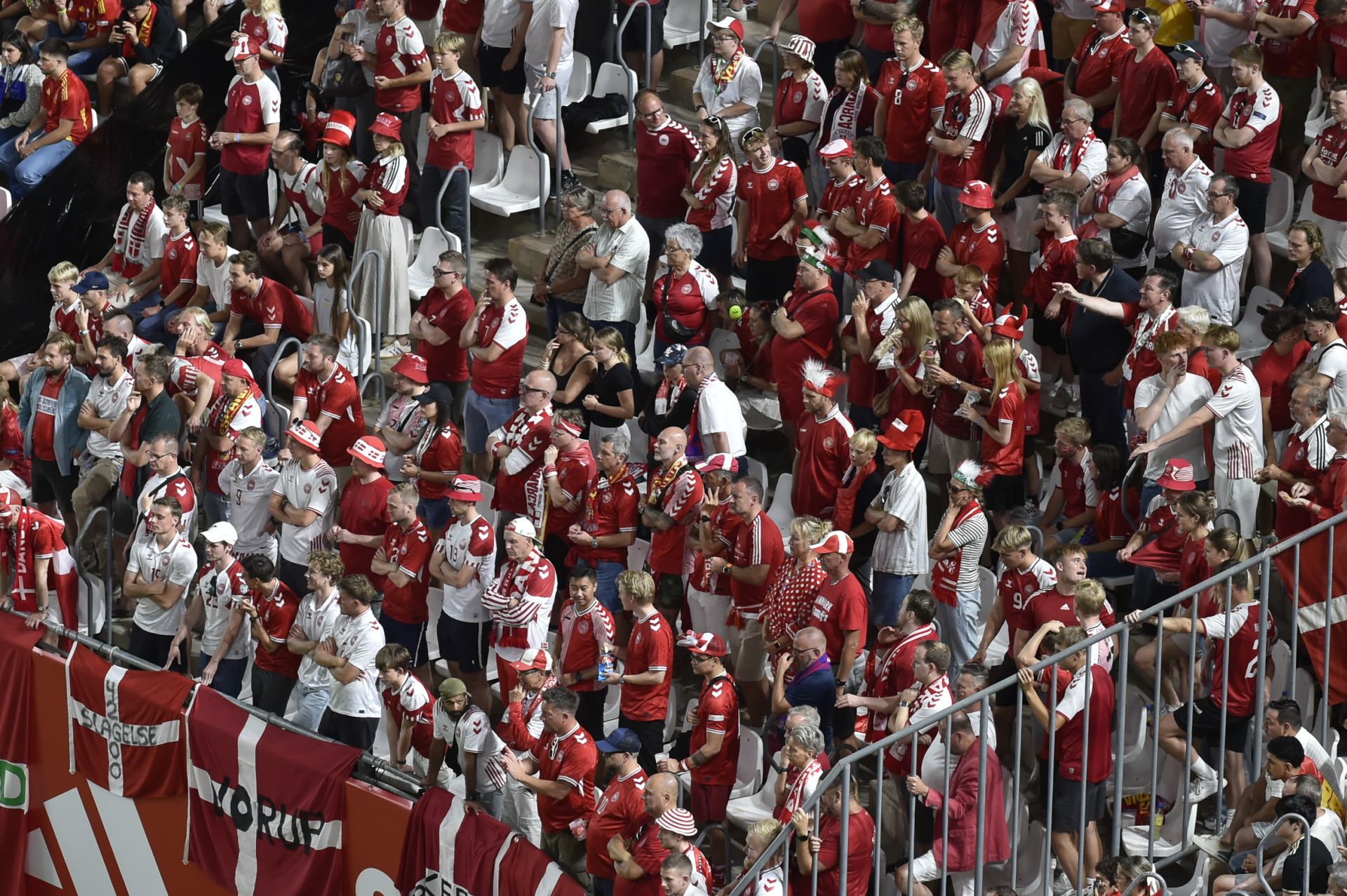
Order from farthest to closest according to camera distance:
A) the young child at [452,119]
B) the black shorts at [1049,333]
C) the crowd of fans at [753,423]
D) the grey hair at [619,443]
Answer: the young child at [452,119] < the black shorts at [1049,333] < the grey hair at [619,443] < the crowd of fans at [753,423]

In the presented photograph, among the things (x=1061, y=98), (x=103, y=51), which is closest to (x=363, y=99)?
(x=103, y=51)

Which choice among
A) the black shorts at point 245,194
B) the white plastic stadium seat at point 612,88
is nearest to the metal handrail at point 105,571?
the black shorts at point 245,194

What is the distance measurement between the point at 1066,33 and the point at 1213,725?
5890mm

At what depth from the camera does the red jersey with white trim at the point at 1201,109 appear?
39.5 feet

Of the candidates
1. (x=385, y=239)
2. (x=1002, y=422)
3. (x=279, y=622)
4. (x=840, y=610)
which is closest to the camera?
(x=840, y=610)

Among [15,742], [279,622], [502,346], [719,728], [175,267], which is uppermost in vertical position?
[502,346]

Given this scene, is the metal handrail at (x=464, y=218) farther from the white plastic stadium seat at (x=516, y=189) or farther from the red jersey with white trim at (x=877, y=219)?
the red jersey with white trim at (x=877, y=219)

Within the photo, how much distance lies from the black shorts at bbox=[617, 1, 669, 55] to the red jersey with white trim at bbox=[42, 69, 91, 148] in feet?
14.4

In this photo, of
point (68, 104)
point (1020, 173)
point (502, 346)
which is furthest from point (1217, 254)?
point (68, 104)

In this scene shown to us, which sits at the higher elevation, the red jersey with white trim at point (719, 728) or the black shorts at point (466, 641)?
the red jersey with white trim at point (719, 728)

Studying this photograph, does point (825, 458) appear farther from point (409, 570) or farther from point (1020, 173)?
point (1020, 173)

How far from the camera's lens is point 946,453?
1159 cm

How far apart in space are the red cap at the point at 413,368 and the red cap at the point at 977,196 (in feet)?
10.7

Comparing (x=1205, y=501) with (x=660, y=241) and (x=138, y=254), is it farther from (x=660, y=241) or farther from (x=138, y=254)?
(x=138, y=254)
